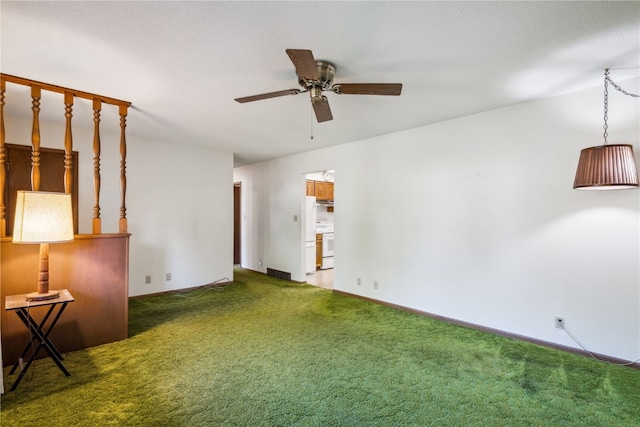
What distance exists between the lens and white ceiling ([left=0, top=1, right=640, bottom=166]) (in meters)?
1.82

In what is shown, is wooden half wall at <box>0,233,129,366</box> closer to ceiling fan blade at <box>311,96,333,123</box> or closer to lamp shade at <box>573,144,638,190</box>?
ceiling fan blade at <box>311,96,333,123</box>

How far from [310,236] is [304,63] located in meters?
4.52

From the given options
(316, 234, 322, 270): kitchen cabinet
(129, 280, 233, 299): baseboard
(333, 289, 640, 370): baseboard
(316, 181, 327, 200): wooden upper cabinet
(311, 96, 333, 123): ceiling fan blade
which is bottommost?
(333, 289, 640, 370): baseboard

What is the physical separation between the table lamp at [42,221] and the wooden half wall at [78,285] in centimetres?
29

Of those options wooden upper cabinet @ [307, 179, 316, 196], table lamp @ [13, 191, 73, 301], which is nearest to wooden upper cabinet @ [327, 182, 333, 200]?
wooden upper cabinet @ [307, 179, 316, 196]

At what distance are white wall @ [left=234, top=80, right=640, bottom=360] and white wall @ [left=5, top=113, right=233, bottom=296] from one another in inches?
85.6

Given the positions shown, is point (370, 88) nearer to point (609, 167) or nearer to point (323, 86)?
point (323, 86)

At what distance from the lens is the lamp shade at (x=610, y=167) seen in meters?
2.43

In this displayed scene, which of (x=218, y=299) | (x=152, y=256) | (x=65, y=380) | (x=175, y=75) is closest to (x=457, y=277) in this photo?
(x=218, y=299)

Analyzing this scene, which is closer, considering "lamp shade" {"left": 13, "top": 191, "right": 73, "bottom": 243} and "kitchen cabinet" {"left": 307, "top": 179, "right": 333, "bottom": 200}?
"lamp shade" {"left": 13, "top": 191, "right": 73, "bottom": 243}

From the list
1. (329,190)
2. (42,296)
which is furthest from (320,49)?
(329,190)

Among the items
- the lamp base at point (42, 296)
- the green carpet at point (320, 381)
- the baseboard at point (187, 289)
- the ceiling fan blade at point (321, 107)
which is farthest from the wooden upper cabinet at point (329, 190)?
the lamp base at point (42, 296)

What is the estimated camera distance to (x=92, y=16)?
6.11ft

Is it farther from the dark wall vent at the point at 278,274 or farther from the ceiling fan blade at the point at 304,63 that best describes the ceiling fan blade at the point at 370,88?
the dark wall vent at the point at 278,274
